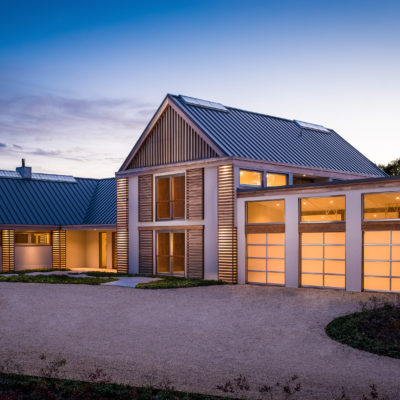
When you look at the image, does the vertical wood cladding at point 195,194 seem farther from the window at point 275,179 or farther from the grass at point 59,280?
the grass at point 59,280

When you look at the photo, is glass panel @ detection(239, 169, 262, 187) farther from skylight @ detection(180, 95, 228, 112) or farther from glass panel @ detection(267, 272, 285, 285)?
skylight @ detection(180, 95, 228, 112)

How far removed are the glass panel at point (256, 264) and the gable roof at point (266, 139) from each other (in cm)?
457

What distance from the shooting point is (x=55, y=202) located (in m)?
37.8

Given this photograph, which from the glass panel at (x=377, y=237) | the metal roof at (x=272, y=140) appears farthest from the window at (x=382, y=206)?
the metal roof at (x=272, y=140)

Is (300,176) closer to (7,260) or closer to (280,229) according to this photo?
(280,229)

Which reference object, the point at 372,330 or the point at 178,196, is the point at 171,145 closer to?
the point at 178,196

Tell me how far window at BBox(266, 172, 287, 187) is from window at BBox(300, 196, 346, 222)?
4.45 metres

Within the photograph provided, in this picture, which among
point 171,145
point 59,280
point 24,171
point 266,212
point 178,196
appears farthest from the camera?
point 24,171

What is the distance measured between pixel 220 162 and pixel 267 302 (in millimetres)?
8417

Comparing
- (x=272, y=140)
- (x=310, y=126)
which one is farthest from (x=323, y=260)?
(x=310, y=126)

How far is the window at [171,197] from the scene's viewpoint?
27.5 meters

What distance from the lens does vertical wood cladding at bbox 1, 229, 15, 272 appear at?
33594 millimetres

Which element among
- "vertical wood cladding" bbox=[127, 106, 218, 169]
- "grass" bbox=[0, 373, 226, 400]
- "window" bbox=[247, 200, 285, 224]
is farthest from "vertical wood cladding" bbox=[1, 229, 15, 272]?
"grass" bbox=[0, 373, 226, 400]

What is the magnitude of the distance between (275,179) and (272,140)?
3.16 metres
